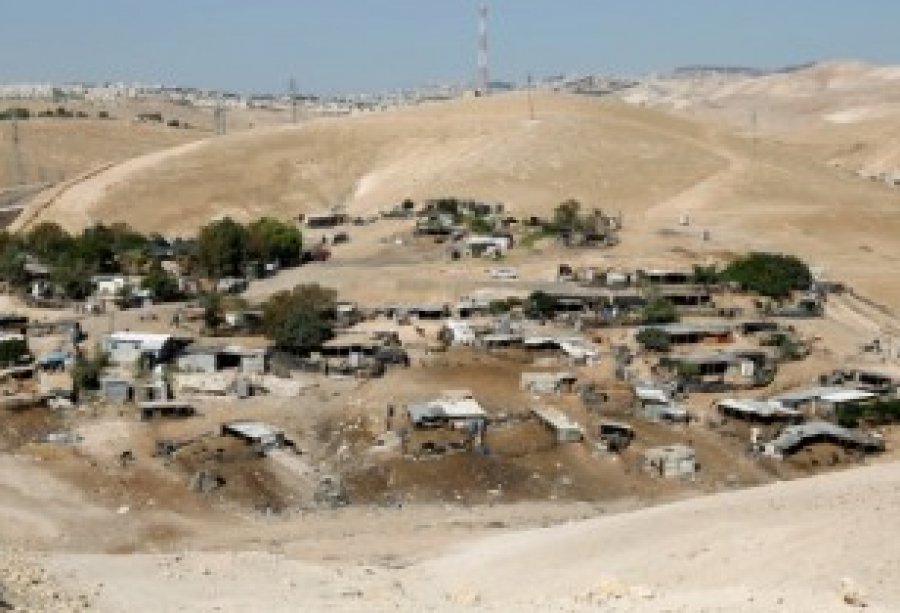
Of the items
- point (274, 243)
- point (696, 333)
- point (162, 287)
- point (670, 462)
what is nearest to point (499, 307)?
point (696, 333)

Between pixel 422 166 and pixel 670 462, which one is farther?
pixel 422 166

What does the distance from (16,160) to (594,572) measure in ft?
383

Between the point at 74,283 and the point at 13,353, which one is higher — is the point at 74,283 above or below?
above

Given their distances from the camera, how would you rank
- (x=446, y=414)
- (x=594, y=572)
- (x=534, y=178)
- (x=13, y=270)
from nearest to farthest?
1. (x=594, y=572)
2. (x=446, y=414)
3. (x=13, y=270)
4. (x=534, y=178)

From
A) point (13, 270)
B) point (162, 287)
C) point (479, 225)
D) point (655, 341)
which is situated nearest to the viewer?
point (655, 341)

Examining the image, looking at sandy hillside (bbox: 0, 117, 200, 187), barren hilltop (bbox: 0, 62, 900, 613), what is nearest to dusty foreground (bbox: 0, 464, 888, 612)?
barren hilltop (bbox: 0, 62, 900, 613)

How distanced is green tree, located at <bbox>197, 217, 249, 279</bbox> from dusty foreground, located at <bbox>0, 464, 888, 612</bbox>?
121 feet

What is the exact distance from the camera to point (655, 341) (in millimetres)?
49188

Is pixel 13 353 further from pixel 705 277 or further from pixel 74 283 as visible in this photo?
pixel 705 277

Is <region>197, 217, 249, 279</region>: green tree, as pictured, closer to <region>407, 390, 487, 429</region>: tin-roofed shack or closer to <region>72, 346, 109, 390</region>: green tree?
<region>72, 346, 109, 390</region>: green tree

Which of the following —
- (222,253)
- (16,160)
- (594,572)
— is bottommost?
(594,572)

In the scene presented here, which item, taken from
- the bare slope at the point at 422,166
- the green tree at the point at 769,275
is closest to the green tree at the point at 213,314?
the green tree at the point at 769,275

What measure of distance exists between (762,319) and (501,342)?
12.5 metres

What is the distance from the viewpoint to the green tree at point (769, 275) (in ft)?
194
